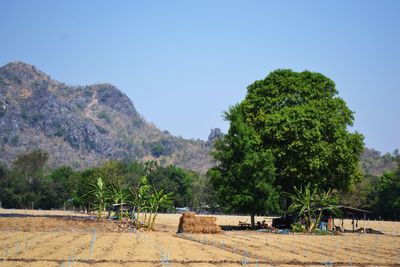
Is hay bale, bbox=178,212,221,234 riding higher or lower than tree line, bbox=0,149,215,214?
lower

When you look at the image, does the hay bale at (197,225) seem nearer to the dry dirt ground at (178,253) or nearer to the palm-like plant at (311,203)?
the dry dirt ground at (178,253)

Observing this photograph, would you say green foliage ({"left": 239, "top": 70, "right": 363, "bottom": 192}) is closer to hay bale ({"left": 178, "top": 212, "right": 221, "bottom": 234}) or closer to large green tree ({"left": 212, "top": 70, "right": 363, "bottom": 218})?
large green tree ({"left": 212, "top": 70, "right": 363, "bottom": 218})

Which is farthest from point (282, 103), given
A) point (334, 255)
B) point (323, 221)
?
point (334, 255)

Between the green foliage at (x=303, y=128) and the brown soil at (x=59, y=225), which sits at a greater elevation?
the green foliage at (x=303, y=128)

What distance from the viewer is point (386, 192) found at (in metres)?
106

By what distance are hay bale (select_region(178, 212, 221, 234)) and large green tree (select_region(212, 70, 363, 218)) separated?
745 centimetres

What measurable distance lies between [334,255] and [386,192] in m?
82.5

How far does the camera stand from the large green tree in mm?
50562

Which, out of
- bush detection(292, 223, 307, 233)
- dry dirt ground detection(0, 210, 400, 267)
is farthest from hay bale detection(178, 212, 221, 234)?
bush detection(292, 223, 307, 233)

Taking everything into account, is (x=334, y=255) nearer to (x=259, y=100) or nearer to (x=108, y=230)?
(x=108, y=230)

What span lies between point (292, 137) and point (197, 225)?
13.5 m

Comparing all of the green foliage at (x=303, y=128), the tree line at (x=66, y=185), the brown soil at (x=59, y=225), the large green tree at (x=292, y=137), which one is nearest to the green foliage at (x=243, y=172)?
the large green tree at (x=292, y=137)

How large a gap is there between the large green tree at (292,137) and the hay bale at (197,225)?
7445 mm

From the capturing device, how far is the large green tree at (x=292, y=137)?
1991 inches
